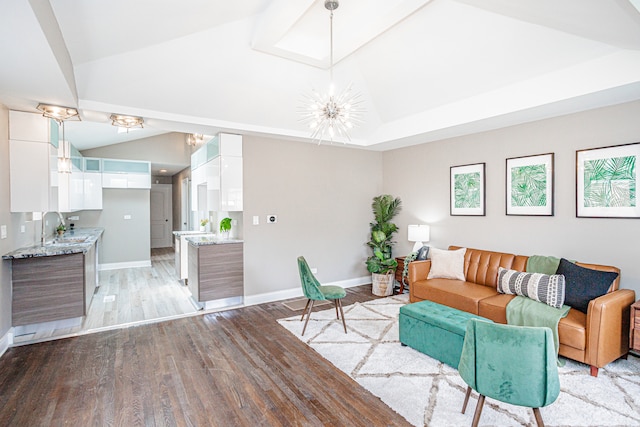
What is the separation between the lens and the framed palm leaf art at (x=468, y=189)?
175 inches

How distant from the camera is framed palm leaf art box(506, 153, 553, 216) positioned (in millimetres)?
3740

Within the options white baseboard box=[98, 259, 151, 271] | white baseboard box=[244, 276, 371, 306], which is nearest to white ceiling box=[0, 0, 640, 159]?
white baseboard box=[244, 276, 371, 306]

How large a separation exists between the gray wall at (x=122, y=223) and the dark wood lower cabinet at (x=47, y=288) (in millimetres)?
→ 4227

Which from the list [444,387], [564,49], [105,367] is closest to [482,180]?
[564,49]

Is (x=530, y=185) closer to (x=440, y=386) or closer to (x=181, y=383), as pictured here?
(x=440, y=386)

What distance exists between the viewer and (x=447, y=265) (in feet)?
13.9

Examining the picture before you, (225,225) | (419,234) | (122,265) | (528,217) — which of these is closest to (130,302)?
(225,225)

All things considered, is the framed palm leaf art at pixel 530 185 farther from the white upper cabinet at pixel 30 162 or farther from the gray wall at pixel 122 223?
the gray wall at pixel 122 223

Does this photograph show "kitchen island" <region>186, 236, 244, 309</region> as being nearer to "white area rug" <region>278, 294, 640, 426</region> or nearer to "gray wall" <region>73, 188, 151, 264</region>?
"white area rug" <region>278, 294, 640, 426</region>

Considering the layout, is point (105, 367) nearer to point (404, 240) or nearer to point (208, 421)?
point (208, 421)

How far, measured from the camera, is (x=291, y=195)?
5.10 metres

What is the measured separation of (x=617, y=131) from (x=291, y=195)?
402cm

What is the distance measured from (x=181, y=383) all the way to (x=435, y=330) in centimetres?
228

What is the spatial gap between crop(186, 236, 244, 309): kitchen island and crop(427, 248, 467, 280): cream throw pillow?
276 centimetres
